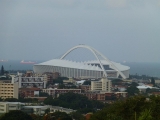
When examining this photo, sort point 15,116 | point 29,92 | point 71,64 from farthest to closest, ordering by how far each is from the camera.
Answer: point 71,64, point 29,92, point 15,116

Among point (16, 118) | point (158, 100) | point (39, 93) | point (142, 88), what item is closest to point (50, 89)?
point (39, 93)

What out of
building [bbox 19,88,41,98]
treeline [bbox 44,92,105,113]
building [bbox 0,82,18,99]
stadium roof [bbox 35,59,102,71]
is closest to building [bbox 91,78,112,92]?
building [bbox 19,88,41,98]

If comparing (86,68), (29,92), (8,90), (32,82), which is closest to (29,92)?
(29,92)

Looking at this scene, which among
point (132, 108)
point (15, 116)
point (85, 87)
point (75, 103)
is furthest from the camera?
point (85, 87)

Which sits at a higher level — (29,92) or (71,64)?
(71,64)

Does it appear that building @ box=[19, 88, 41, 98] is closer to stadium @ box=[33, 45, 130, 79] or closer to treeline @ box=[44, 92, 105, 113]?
treeline @ box=[44, 92, 105, 113]

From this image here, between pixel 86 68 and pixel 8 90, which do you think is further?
pixel 86 68

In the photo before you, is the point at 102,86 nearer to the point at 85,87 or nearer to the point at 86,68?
the point at 85,87

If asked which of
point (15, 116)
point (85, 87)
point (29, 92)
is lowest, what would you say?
point (15, 116)
